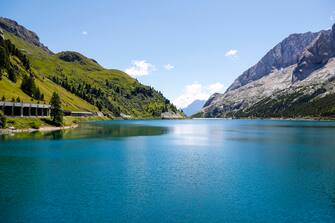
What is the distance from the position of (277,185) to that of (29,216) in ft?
127

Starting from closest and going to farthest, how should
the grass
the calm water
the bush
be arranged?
1. the calm water
2. the grass
3. the bush

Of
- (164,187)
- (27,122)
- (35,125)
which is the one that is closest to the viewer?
(164,187)

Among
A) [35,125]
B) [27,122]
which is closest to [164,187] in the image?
[35,125]

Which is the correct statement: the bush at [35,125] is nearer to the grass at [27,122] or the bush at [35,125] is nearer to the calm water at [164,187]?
the grass at [27,122]

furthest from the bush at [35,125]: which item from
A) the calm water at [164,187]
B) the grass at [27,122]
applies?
the calm water at [164,187]

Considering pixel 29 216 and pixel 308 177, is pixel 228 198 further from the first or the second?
pixel 29 216

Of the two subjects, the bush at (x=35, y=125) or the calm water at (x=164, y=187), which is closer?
the calm water at (x=164, y=187)

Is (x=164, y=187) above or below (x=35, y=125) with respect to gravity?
below

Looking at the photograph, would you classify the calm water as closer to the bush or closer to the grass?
the grass

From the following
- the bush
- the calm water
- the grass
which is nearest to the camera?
the calm water

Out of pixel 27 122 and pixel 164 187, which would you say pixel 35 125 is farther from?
pixel 164 187

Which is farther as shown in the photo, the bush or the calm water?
the bush

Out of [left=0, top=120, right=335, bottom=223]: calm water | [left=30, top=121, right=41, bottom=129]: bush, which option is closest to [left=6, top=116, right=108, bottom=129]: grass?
[left=30, top=121, right=41, bottom=129]: bush

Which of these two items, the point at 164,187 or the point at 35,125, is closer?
the point at 164,187
